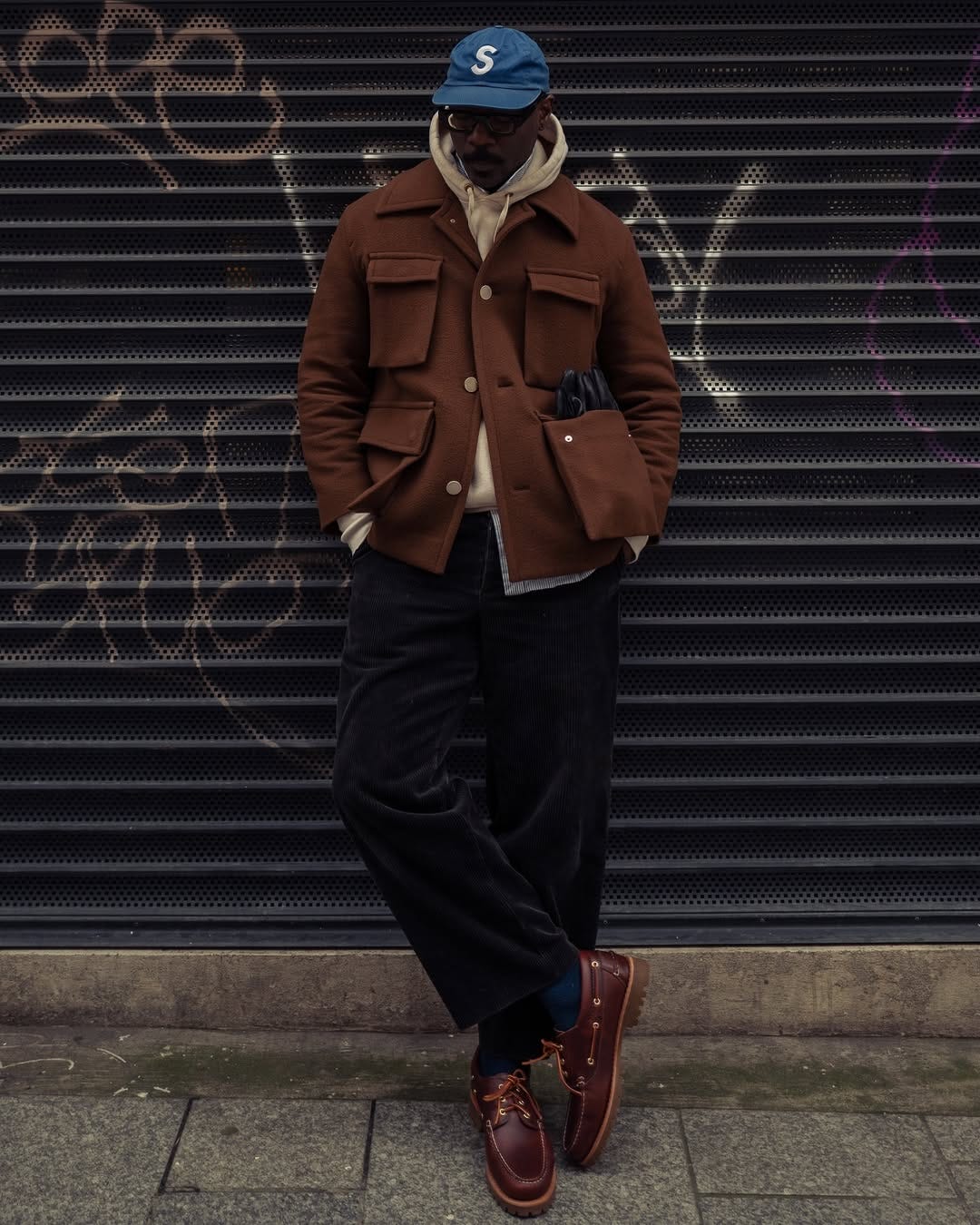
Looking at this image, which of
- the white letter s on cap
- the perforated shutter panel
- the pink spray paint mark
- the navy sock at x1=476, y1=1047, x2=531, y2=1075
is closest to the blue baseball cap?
the white letter s on cap

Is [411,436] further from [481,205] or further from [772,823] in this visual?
[772,823]

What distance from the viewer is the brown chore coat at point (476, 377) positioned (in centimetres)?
344

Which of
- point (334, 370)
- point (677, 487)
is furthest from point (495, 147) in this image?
point (677, 487)

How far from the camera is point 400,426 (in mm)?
3502

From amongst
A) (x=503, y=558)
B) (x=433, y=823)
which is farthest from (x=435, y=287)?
(x=433, y=823)

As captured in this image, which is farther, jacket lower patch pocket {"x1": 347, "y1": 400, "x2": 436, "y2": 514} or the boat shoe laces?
the boat shoe laces

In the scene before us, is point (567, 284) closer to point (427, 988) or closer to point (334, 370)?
point (334, 370)

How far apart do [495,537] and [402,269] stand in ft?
2.15

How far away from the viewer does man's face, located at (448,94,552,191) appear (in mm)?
3303

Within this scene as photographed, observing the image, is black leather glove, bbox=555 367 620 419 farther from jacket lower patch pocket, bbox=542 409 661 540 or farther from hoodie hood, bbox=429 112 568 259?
hoodie hood, bbox=429 112 568 259

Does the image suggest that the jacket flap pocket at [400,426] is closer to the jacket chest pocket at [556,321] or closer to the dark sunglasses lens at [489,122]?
the jacket chest pocket at [556,321]

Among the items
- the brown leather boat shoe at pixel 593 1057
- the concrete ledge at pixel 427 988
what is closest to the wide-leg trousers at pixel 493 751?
the brown leather boat shoe at pixel 593 1057

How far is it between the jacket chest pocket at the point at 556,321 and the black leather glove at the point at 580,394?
0.04 m

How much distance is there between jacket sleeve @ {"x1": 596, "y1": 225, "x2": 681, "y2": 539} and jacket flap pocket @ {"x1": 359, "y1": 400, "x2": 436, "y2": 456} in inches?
20.2
